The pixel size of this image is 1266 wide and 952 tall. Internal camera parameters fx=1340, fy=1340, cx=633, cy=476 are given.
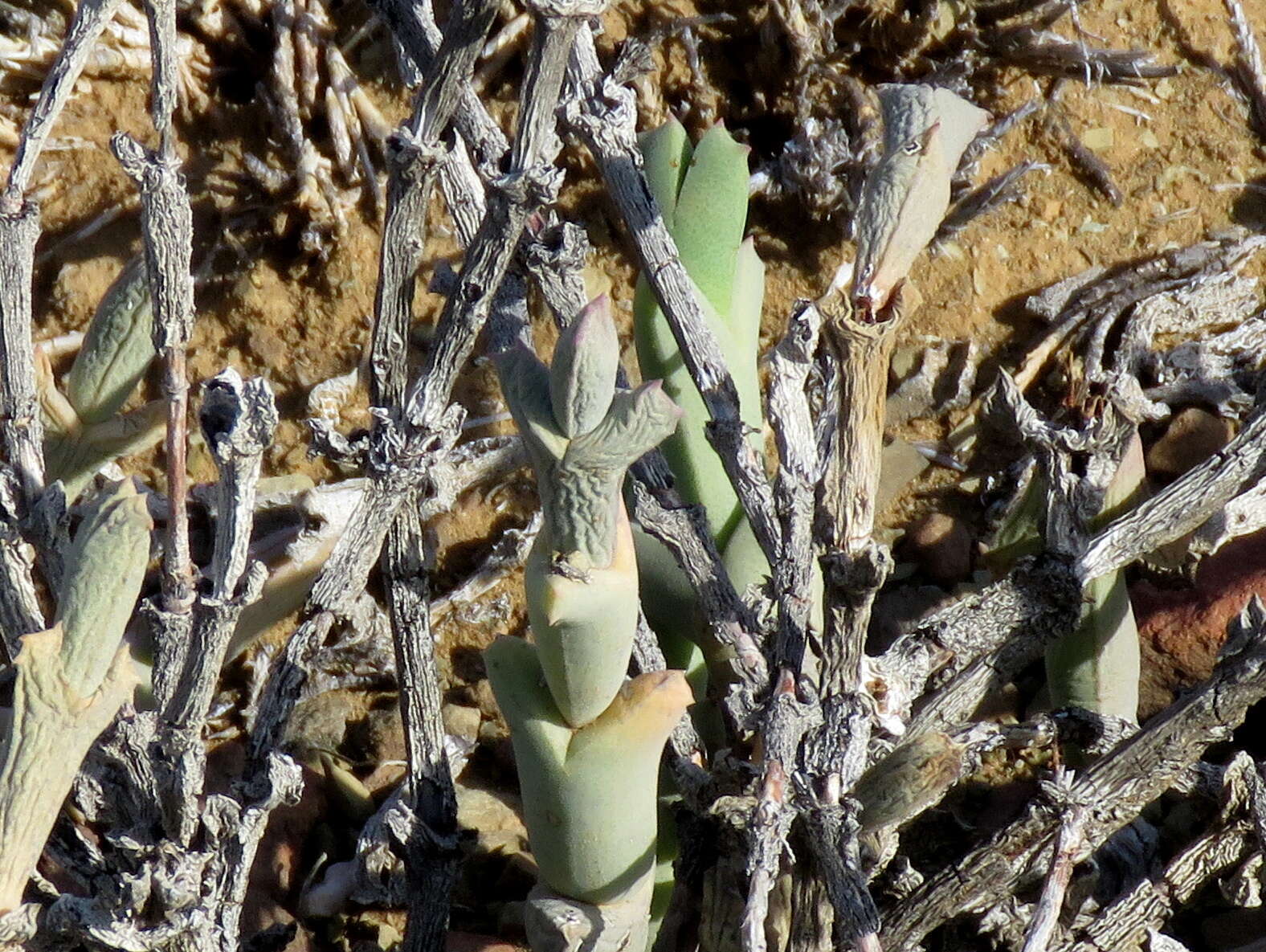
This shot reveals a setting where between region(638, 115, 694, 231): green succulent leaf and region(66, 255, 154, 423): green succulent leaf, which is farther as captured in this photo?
region(638, 115, 694, 231): green succulent leaf

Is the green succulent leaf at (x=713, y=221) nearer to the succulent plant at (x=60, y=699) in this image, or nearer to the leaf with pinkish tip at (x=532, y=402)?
the leaf with pinkish tip at (x=532, y=402)

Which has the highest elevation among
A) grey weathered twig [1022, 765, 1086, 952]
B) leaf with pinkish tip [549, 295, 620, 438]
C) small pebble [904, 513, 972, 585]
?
leaf with pinkish tip [549, 295, 620, 438]

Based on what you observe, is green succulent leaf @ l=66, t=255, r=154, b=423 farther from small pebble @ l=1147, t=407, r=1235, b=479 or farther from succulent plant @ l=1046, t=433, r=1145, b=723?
small pebble @ l=1147, t=407, r=1235, b=479

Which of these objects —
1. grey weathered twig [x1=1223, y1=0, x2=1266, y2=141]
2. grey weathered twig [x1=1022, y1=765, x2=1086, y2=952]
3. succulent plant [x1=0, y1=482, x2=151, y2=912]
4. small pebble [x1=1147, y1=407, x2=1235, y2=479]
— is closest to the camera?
succulent plant [x1=0, y1=482, x2=151, y2=912]

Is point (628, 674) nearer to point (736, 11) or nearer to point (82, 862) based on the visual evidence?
point (82, 862)

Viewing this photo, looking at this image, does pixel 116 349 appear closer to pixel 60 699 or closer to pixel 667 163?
pixel 60 699

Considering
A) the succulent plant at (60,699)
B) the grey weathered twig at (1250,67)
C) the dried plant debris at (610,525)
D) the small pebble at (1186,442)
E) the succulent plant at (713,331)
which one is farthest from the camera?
the grey weathered twig at (1250,67)

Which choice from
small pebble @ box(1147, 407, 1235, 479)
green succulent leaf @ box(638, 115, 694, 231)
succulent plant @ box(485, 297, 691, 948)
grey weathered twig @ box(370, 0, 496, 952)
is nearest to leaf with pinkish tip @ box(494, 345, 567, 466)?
succulent plant @ box(485, 297, 691, 948)

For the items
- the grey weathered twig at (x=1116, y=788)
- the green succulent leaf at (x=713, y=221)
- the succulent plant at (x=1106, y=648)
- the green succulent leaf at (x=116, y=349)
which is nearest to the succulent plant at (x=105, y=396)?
the green succulent leaf at (x=116, y=349)

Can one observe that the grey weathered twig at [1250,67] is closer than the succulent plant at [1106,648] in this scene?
No
